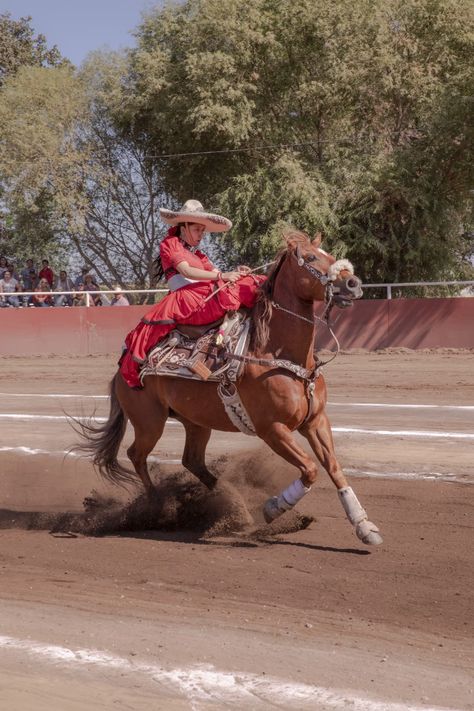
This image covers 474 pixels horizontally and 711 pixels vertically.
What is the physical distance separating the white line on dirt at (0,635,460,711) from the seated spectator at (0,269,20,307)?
19.4 metres

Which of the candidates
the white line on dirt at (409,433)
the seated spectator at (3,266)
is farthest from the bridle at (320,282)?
the seated spectator at (3,266)

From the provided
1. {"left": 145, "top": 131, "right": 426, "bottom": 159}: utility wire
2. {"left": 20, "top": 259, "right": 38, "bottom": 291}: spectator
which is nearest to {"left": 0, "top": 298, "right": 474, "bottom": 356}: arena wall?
{"left": 20, "top": 259, "right": 38, "bottom": 291}: spectator

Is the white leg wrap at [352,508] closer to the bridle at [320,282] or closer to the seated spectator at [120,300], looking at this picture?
the bridle at [320,282]

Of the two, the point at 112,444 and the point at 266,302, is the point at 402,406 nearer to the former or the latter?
the point at 112,444

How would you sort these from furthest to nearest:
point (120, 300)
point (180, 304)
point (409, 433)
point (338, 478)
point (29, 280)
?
1. point (29, 280)
2. point (120, 300)
3. point (409, 433)
4. point (180, 304)
5. point (338, 478)

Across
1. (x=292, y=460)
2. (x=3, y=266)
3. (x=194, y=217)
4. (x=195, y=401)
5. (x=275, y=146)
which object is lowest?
(x=3, y=266)

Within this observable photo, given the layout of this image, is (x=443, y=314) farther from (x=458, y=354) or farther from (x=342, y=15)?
(x=342, y=15)

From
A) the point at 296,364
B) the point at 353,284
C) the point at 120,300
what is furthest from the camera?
the point at 120,300

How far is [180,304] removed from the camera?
7918 millimetres

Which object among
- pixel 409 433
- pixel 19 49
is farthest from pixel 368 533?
pixel 19 49

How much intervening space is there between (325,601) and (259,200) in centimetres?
2118

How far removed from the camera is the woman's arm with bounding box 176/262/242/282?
7.64m

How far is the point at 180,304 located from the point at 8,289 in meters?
17.1

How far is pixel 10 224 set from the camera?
32.1 m
